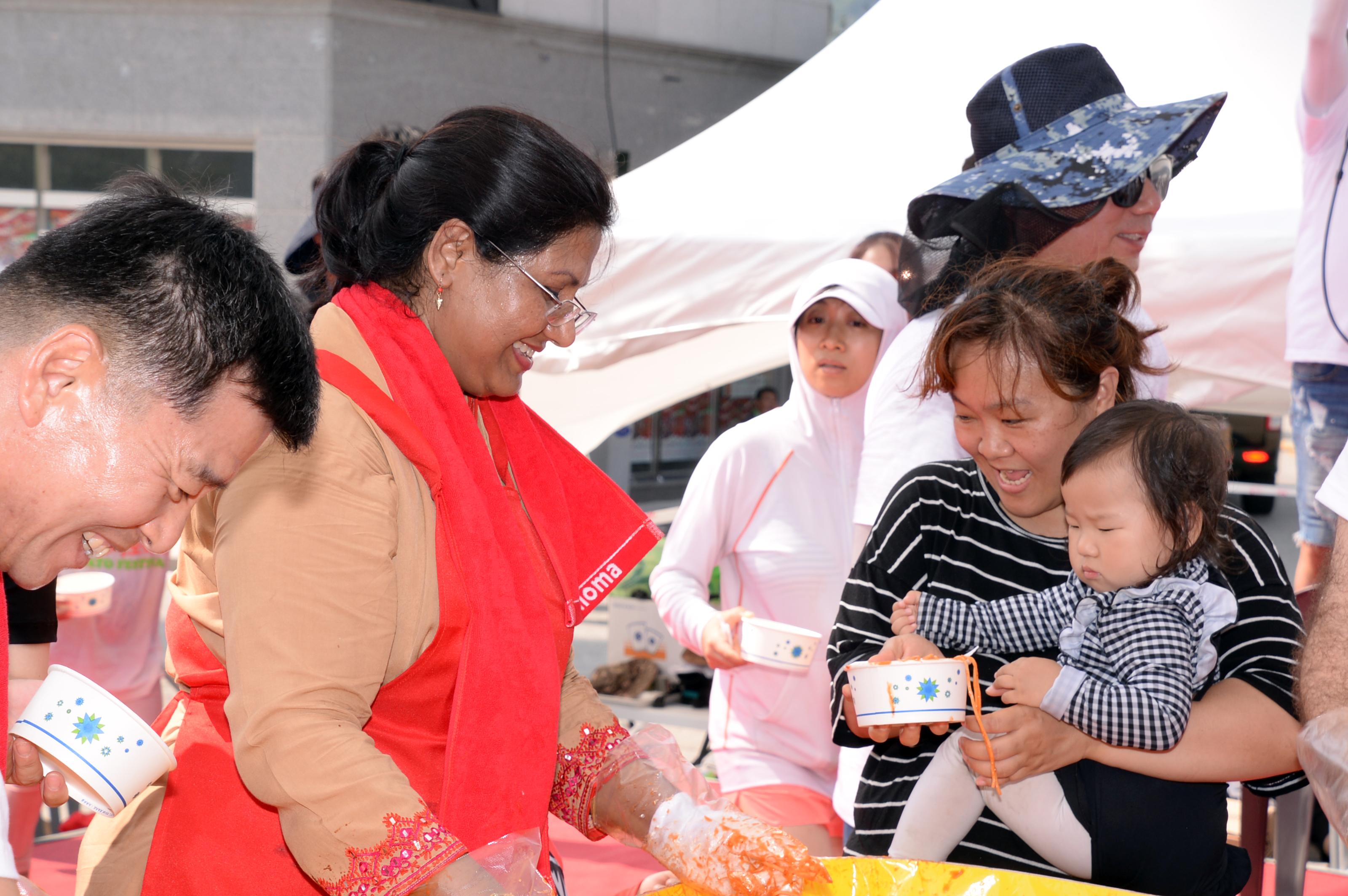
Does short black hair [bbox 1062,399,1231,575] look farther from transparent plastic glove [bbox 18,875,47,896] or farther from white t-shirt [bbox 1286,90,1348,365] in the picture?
white t-shirt [bbox 1286,90,1348,365]

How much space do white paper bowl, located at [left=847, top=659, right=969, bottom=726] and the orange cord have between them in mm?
13

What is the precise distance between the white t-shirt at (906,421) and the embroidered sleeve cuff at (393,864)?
1137mm

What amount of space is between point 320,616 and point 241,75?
9.12 meters

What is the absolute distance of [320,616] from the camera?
1.32 metres

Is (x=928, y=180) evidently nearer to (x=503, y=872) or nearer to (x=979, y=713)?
(x=979, y=713)

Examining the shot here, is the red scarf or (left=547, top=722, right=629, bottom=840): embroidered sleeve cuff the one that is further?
(left=547, top=722, right=629, bottom=840): embroidered sleeve cuff

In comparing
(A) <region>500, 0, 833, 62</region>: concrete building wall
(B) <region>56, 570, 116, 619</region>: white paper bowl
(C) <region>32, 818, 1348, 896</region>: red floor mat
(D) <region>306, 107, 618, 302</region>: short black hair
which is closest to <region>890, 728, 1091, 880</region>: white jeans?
(D) <region>306, 107, 618, 302</region>: short black hair

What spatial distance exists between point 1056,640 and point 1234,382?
3064mm

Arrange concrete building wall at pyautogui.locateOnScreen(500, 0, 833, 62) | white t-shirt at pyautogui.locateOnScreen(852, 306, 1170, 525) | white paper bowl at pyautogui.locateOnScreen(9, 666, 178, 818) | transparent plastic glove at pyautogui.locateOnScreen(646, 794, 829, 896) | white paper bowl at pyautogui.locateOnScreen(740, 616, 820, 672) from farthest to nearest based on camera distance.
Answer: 1. concrete building wall at pyautogui.locateOnScreen(500, 0, 833, 62)
2. white paper bowl at pyautogui.locateOnScreen(740, 616, 820, 672)
3. white t-shirt at pyautogui.locateOnScreen(852, 306, 1170, 525)
4. transparent plastic glove at pyautogui.locateOnScreen(646, 794, 829, 896)
5. white paper bowl at pyautogui.locateOnScreen(9, 666, 178, 818)

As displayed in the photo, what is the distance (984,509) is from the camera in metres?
1.84

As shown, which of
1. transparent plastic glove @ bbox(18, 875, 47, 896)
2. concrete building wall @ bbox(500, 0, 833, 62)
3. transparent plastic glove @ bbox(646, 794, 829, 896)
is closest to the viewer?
transparent plastic glove @ bbox(18, 875, 47, 896)

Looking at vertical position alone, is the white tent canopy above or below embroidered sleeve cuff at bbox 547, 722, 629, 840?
above

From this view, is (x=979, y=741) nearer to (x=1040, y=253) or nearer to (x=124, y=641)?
(x=1040, y=253)

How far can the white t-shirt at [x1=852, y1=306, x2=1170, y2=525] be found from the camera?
A: 2.20m
